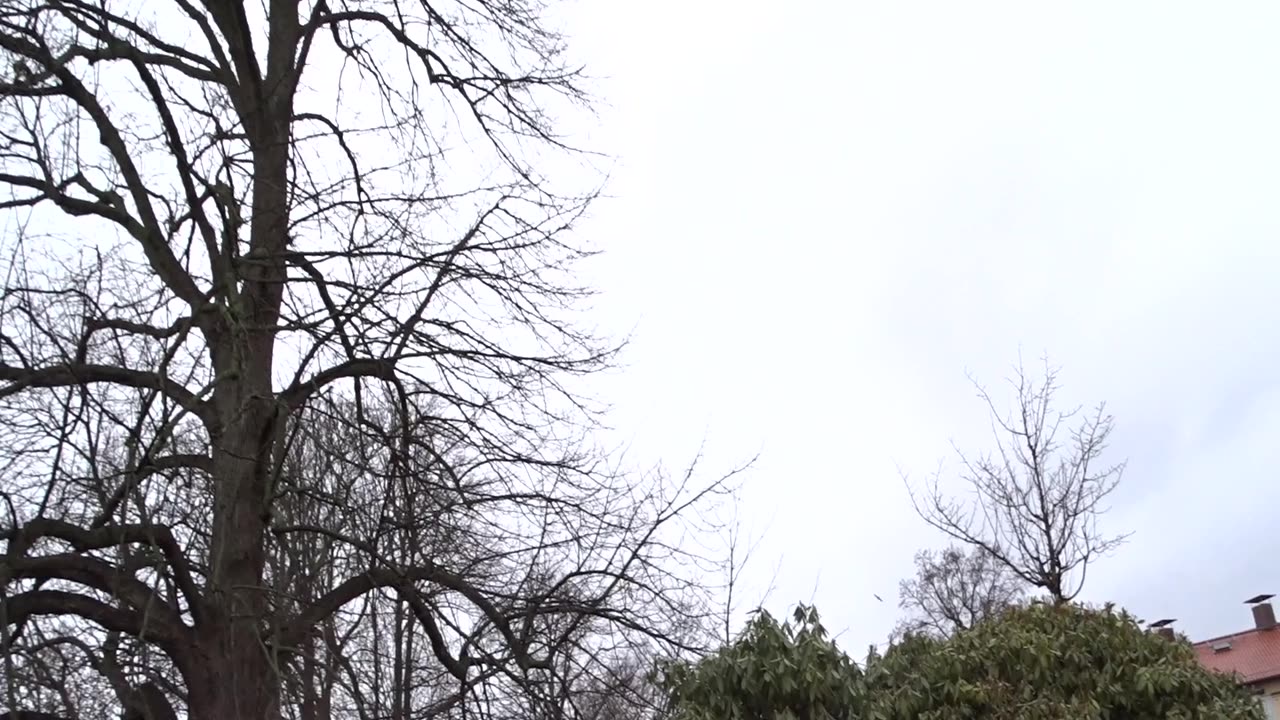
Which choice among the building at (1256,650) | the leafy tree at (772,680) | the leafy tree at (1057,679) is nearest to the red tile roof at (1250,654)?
the building at (1256,650)

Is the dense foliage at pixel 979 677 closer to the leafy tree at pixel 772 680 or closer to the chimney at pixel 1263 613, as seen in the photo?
the leafy tree at pixel 772 680

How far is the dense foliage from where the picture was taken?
28.8 ft

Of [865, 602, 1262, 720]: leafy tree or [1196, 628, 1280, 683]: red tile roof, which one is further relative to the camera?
[1196, 628, 1280, 683]: red tile roof

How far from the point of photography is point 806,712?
873cm

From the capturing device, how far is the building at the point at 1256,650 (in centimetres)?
3616

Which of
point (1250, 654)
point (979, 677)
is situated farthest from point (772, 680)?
point (1250, 654)

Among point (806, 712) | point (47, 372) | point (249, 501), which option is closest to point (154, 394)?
point (47, 372)

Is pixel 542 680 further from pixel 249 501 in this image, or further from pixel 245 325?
pixel 245 325

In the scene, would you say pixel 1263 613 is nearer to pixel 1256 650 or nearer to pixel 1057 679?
pixel 1256 650

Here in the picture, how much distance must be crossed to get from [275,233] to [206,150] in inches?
44.1

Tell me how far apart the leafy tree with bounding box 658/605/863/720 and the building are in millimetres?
31928

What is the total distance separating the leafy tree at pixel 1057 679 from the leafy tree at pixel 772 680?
442 millimetres

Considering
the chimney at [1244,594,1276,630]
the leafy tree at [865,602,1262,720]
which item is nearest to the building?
the chimney at [1244,594,1276,630]

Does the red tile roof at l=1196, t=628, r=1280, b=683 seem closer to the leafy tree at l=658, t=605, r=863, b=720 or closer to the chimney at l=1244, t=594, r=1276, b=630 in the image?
the chimney at l=1244, t=594, r=1276, b=630
